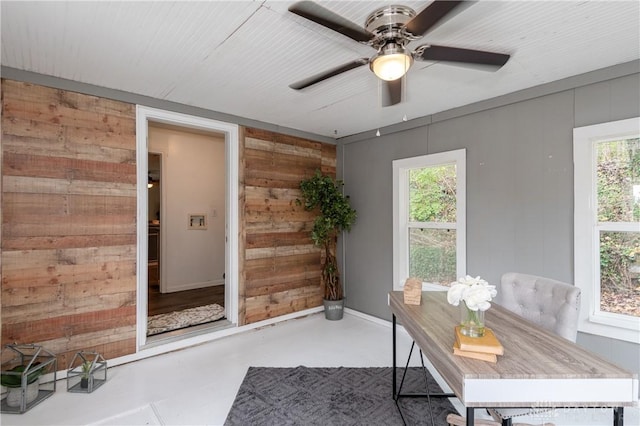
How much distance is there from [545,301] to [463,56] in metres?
1.54

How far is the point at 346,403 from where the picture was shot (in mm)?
2338

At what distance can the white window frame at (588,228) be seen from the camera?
8.05 ft

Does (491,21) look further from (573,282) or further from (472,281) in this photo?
(573,282)

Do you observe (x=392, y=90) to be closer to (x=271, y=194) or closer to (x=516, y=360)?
(x=516, y=360)

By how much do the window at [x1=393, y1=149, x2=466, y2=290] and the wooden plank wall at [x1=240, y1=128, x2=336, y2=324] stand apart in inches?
47.1

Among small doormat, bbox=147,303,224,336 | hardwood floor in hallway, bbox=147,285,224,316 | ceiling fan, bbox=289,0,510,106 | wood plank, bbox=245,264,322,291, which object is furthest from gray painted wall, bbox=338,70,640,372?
hardwood floor in hallway, bbox=147,285,224,316

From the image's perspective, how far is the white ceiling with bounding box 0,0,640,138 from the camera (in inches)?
69.3

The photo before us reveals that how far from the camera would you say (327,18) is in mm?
1485

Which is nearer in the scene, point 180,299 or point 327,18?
point 327,18

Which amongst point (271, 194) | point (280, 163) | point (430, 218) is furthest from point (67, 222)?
point (430, 218)

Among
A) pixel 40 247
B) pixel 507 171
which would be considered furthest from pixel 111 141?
pixel 507 171

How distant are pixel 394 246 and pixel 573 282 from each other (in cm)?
180

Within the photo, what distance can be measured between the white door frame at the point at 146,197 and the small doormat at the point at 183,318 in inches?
16.6

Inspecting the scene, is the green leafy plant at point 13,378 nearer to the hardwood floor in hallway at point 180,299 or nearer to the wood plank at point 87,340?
the wood plank at point 87,340
